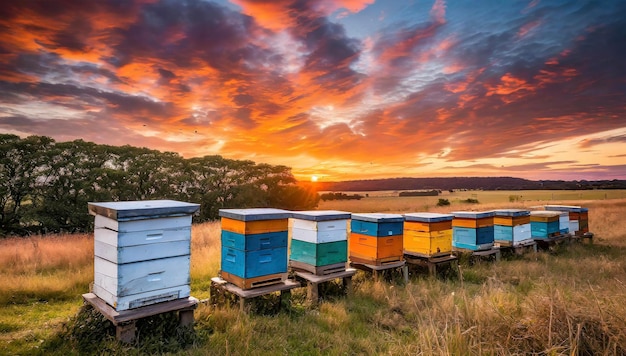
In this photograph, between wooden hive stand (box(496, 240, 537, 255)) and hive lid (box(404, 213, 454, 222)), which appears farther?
wooden hive stand (box(496, 240, 537, 255))

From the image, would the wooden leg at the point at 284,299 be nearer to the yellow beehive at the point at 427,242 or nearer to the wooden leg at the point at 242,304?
the wooden leg at the point at 242,304

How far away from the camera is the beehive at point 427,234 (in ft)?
26.9

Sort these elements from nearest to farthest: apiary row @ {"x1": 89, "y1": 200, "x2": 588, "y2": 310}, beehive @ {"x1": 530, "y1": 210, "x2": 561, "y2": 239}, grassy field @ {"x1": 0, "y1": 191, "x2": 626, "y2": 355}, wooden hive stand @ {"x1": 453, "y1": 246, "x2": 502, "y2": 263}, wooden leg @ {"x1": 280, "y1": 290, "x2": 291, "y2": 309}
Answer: grassy field @ {"x1": 0, "y1": 191, "x2": 626, "y2": 355} → apiary row @ {"x1": 89, "y1": 200, "x2": 588, "y2": 310} → wooden leg @ {"x1": 280, "y1": 290, "x2": 291, "y2": 309} → wooden hive stand @ {"x1": 453, "y1": 246, "x2": 502, "y2": 263} → beehive @ {"x1": 530, "y1": 210, "x2": 561, "y2": 239}

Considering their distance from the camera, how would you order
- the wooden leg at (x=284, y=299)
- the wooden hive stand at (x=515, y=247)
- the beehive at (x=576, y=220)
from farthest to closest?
the beehive at (x=576, y=220)
the wooden hive stand at (x=515, y=247)
the wooden leg at (x=284, y=299)

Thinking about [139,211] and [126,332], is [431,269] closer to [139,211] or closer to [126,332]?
[126,332]

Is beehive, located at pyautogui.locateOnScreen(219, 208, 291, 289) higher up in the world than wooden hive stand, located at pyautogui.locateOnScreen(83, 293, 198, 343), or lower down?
higher up

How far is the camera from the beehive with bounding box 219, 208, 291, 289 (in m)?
5.37

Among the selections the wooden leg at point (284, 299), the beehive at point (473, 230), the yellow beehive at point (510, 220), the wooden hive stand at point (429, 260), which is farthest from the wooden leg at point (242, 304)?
the yellow beehive at point (510, 220)

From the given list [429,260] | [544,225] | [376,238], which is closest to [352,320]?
[376,238]

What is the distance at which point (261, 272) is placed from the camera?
18.2ft

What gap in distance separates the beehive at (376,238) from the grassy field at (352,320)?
54cm

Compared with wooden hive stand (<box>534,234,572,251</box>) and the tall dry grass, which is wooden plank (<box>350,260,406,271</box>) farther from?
wooden hive stand (<box>534,234,572,251</box>)


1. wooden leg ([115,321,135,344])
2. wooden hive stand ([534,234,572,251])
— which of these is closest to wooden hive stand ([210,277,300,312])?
wooden leg ([115,321,135,344])

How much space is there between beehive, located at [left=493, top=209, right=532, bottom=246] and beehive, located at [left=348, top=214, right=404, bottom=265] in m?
4.94
